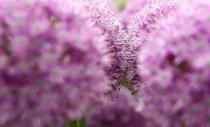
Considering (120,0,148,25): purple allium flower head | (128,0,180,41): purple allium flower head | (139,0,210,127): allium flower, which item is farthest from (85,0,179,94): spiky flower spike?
(120,0,148,25): purple allium flower head

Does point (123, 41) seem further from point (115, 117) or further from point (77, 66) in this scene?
point (77, 66)

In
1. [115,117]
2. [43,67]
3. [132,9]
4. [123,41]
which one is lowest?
[43,67]

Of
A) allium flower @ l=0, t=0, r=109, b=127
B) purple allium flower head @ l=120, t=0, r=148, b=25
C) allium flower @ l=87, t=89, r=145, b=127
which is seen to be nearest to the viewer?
allium flower @ l=0, t=0, r=109, b=127

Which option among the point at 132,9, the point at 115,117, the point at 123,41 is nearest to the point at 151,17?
the point at 123,41

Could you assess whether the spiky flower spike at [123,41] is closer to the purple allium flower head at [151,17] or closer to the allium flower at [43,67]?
the purple allium flower head at [151,17]

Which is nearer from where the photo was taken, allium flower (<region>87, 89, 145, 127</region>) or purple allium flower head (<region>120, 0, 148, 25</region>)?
allium flower (<region>87, 89, 145, 127</region>)

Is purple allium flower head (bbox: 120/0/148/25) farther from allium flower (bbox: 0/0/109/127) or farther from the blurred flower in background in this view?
allium flower (bbox: 0/0/109/127)

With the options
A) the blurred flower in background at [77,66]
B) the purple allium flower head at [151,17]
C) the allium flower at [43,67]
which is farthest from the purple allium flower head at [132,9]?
the allium flower at [43,67]

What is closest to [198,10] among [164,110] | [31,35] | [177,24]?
[177,24]
